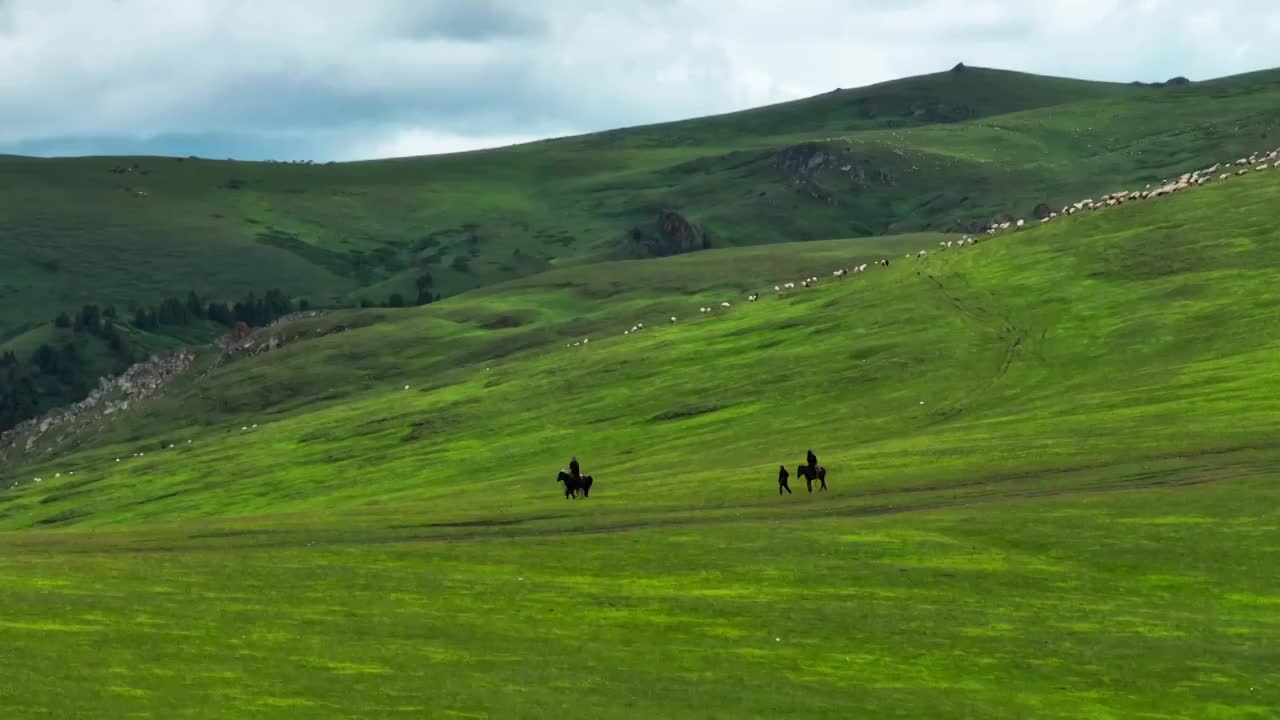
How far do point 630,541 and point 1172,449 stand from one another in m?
25.9

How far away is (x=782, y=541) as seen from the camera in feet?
193

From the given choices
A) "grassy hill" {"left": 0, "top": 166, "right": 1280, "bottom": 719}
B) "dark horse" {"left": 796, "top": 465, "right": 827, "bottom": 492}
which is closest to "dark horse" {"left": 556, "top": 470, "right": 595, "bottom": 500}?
"grassy hill" {"left": 0, "top": 166, "right": 1280, "bottom": 719}

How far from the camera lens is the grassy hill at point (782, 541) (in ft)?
128

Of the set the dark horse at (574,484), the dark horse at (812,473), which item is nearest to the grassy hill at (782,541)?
the dark horse at (812,473)

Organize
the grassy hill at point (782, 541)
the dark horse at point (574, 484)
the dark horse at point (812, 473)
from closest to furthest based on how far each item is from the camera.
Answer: the grassy hill at point (782, 541) → the dark horse at point (812, 473) → the dark horse at point (574, 484)

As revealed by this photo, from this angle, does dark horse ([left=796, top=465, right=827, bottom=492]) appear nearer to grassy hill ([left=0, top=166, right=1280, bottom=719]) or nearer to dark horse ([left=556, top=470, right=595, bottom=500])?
grassy hill ([left=0, top=166, right=1280, bottom=719])

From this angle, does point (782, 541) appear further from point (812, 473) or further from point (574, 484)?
point (574, 484)

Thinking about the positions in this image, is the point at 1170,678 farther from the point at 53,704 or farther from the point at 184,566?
the point at 184,566

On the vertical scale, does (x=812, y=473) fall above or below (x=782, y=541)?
above

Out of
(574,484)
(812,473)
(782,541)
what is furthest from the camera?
(574,484)

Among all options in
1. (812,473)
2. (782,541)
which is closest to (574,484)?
(812,473)

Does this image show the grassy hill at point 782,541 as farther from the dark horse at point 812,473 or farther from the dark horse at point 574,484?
the dark horse at point 574,484

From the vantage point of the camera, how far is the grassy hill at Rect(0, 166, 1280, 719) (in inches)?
1535

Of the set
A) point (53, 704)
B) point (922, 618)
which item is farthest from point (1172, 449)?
point (53, 704)
